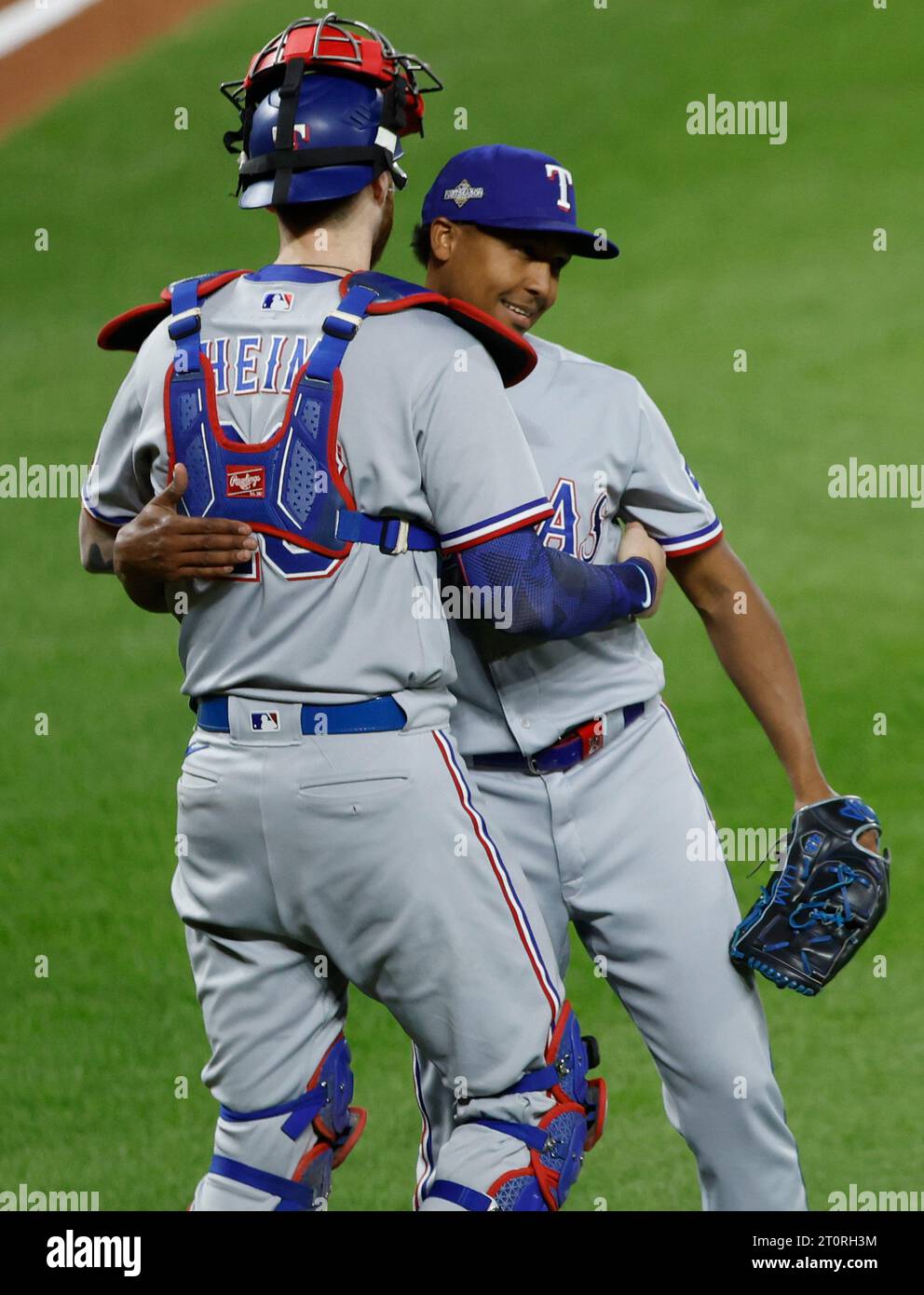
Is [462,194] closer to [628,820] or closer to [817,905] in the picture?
[628,820]

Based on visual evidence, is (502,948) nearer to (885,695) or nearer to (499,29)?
(885,695)

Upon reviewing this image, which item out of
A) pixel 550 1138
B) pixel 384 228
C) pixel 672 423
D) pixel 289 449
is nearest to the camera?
pixel 289 449

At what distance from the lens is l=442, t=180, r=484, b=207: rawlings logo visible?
347 cm

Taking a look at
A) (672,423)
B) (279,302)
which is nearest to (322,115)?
(279,302)

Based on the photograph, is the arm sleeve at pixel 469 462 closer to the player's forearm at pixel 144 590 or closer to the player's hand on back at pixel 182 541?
the player's hand on back at pixel 182 541

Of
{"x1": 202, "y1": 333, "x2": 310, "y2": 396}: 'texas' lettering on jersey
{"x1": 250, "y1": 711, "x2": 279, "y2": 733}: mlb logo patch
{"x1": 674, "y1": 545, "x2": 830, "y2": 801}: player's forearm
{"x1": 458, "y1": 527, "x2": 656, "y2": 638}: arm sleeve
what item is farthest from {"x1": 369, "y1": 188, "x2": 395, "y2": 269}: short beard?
{"x1": 674, "y1": 545, "x2": 830, "y2": 801}: player's forearm

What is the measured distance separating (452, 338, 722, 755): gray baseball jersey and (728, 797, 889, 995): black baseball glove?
433 millimetres

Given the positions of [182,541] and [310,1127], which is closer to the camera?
[182,541]

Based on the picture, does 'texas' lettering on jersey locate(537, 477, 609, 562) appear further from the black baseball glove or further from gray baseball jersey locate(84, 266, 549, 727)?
the black baseball glove

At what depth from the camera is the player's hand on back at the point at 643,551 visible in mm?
3270

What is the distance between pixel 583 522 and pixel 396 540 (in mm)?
728

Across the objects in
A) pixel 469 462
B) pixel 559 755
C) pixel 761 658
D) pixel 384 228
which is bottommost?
pixel 559 755

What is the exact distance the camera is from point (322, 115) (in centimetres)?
282

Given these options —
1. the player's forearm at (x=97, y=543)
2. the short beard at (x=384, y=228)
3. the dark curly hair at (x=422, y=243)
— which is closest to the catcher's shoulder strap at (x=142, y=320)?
the short beard at (x=384, y=228)
